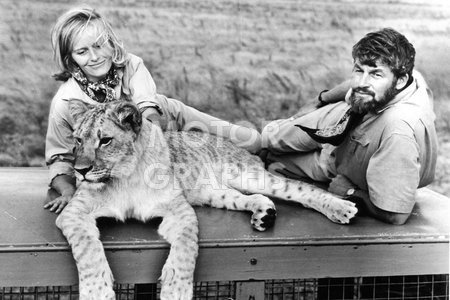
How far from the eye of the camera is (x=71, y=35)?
300cm

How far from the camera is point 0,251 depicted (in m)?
2.35

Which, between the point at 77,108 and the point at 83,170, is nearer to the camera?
the point at 83,170

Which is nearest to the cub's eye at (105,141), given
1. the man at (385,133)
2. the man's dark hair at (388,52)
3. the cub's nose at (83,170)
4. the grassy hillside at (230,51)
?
the cub's nose at (83,170)

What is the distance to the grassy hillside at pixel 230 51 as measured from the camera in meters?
4.62

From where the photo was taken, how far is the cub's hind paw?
2.65 m

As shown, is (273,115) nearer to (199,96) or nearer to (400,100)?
(199,96)

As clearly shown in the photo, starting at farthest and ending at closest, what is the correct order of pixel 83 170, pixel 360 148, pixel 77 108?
pixel 360 148
pixel 77 108
pixel 83 170

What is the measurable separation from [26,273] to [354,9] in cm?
350

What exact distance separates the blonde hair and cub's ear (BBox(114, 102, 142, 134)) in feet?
2.13

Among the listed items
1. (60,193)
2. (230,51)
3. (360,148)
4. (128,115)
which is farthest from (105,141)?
(230,51)

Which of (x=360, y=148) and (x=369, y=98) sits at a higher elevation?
(x=369, y=98)

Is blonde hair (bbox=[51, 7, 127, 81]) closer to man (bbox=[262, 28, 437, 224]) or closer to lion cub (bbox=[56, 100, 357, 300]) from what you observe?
lion cub (bbox=[56, 100, 357, 300])

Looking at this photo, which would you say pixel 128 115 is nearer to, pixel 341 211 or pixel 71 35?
pixel 71 35

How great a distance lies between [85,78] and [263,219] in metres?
1.09
